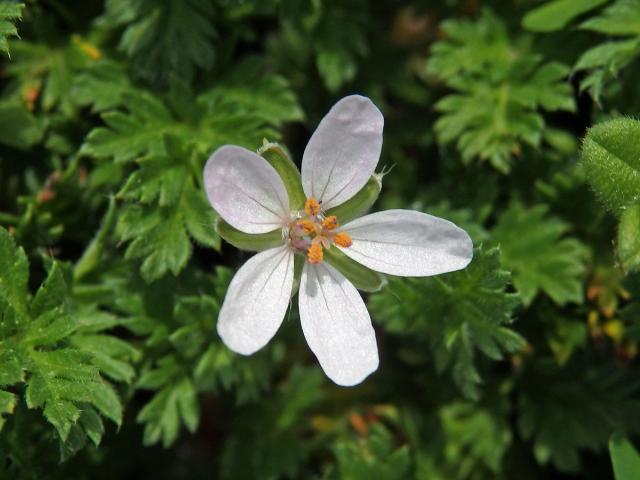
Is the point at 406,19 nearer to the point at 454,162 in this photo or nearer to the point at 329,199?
the point at 454,162

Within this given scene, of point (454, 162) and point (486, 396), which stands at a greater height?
point (454, 162)

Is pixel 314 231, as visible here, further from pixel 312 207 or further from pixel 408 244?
pixel 408 244

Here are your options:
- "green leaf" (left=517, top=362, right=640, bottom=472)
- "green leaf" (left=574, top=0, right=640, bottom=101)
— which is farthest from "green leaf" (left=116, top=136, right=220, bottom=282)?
"green leaf" (left=517, top=362, right=640, bottom=472)

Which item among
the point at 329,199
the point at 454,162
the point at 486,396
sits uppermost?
the point at 329,199

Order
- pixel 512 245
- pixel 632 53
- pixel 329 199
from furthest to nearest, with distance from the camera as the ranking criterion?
pixel 512 245
pixel 632 53
pixel 329 199

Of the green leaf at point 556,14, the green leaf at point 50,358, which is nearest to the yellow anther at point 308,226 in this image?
the green leaf at point 50,358

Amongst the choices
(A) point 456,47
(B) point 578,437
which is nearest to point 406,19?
(A) point 456,47

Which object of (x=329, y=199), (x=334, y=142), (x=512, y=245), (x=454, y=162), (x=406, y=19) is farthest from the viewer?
(x=406, y=19)
